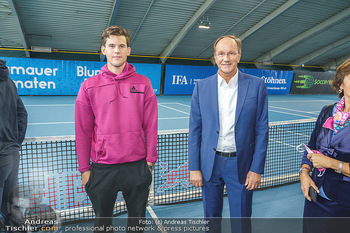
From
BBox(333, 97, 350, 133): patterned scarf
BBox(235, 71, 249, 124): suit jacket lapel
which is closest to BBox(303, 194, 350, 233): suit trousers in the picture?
BBox(333, 97, 350, 133): patterned scarf

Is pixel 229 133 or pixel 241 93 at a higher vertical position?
pixel 241 93

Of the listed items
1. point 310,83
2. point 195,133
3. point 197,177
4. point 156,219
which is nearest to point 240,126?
point 195,133

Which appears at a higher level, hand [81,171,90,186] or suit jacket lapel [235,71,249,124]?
suit jacket lapel [235,71,249,124]

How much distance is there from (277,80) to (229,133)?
20.8 metres

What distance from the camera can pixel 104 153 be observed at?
2109 mm

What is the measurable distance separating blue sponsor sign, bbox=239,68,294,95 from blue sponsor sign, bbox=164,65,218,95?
14.5ft

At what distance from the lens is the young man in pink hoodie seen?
82.7 inches

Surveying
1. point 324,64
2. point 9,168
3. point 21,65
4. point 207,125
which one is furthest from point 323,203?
point 324,64

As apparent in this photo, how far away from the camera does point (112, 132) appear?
6.88 ft

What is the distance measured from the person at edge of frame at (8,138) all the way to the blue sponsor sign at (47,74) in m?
13.8

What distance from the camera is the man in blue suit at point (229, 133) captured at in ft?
7.30

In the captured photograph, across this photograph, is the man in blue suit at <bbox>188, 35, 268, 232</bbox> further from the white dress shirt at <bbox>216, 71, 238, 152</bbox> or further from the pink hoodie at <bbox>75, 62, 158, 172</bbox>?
the pink hoodie at <bbox>75, 62, 158, 172</bbox>

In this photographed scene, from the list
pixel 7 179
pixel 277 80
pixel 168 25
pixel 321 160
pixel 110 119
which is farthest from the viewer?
pixel 277 80

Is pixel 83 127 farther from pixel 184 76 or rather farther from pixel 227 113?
pixel 184 76
